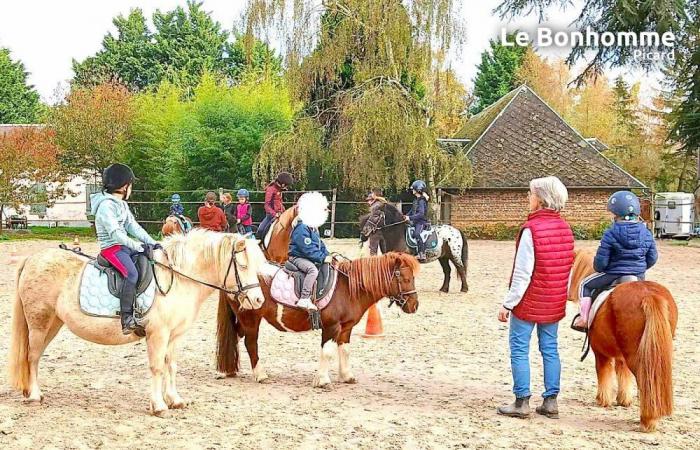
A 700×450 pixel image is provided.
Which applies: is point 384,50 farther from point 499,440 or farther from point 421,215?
point 499,440

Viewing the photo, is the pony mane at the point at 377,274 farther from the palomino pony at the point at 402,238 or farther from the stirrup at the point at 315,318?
the palomino pony at the point at 402,238

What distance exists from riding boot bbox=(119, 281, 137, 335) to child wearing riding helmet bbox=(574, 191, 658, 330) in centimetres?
361

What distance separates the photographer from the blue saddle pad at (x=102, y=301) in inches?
223

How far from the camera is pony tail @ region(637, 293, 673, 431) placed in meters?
5.12

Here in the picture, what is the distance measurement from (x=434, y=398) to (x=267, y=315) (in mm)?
1658

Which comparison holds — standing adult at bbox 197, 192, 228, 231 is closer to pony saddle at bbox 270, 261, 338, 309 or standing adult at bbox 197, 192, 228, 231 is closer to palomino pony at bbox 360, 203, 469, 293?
palomino pony at bbox 360, 203, 469, 293

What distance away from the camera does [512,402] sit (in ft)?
20.0

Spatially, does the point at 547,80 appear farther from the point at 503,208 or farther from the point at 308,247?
the point at 308,247

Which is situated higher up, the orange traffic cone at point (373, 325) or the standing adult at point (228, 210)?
the standing adult at point (228, 210)

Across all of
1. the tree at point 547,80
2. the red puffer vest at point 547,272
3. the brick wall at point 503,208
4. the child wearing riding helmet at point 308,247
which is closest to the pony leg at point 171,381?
the child wearing riding helmet at point 308,247

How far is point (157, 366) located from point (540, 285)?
2.97m

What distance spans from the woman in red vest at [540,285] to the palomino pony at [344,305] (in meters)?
1.27

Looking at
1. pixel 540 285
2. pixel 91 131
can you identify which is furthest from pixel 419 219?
pixel 91 131

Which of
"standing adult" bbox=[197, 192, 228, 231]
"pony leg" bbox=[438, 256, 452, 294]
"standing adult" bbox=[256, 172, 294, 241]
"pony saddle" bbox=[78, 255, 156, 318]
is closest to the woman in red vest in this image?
"pony saddle" bbox=[78, 255, 156, 318]
